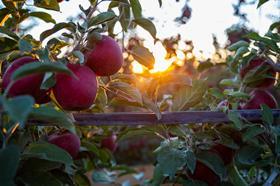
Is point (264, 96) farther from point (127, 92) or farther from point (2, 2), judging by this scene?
point (2, 2)

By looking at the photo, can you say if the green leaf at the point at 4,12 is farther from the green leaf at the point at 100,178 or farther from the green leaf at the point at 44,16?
the green leaf at the point at 100,178

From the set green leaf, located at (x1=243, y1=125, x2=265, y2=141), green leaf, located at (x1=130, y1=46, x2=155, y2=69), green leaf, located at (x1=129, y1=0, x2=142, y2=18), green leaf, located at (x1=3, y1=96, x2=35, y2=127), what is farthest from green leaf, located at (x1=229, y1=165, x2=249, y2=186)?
green leaf, located at (x1=3, y1=96, x2=35, y2=127)

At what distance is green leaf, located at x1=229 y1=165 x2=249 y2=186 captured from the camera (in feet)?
3.56

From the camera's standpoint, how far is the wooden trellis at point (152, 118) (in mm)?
914

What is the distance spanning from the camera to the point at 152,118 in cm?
97

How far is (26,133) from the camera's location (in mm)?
868

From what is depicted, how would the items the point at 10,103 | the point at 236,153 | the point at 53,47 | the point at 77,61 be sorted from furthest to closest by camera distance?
1. the point at 236,153
2. the point at 53,47
3. the point at 77,61
4. the point at 10,103

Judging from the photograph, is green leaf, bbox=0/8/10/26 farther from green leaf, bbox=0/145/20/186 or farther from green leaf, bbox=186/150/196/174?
green leaf, bbox=186/150/196/174

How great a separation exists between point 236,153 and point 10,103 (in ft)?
2.50

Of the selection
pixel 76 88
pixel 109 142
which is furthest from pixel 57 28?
pixel 109 142

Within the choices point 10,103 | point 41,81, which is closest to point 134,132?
point 41,81

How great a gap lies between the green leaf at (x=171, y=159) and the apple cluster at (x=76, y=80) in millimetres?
295

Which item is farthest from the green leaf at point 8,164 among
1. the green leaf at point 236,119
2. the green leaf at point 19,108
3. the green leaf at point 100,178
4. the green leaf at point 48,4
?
the green leaf at point 100,178

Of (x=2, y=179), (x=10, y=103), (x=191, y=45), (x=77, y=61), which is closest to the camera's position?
(x=10, y=103)
